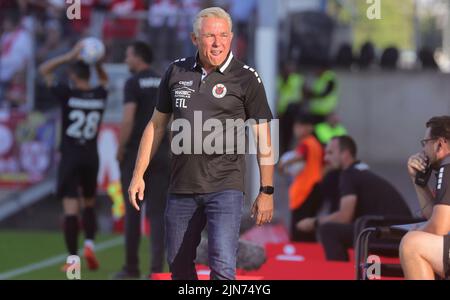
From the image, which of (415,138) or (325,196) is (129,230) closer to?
(325,196)

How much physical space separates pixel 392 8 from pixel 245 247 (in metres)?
29.8

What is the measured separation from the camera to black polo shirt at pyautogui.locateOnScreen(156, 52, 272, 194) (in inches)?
267

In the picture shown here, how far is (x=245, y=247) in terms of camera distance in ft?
30.6

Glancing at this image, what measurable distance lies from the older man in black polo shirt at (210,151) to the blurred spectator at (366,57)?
17.1 m

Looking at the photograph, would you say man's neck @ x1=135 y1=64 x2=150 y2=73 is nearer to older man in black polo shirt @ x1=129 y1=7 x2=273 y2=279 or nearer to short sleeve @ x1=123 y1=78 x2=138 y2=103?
short sleeve @ x1=123 y1=78 x2=138 y2=103

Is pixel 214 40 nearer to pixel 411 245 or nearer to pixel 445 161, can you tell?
pixel 445 161

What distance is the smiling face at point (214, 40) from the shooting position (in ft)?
21.9

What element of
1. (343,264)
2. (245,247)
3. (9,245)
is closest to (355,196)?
(343,264)

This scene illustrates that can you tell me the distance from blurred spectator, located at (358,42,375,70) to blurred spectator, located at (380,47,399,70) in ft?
0.75

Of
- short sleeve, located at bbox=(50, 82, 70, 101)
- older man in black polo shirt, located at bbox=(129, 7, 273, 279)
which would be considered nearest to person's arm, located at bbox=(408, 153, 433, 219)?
older man in black polo shirt, located at bbox=(129, 7, 273, 279)

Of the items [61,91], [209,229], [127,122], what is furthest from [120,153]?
[209,229]

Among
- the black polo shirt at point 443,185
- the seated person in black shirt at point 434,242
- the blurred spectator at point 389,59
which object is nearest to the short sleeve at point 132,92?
the seated person in black shirt at point 434,242

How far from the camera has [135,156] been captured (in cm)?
1026

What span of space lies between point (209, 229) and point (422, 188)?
1.61 m
